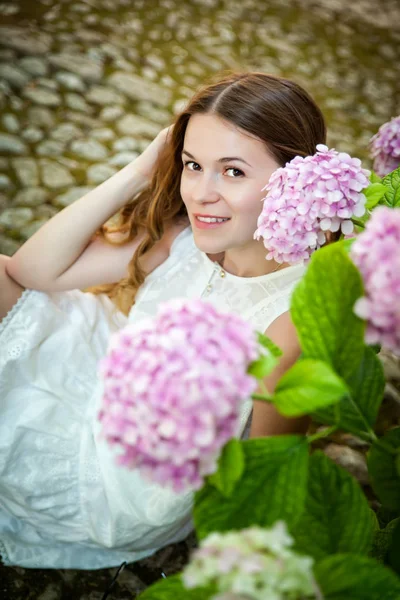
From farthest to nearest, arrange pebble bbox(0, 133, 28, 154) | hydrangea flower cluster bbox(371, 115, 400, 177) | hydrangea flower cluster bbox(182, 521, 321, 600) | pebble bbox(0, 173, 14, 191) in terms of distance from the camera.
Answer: pebble bbox(0, 133, 28, 154), pebble bbox(0, 173, 14, 191), hydrangea flower cluster bbox(371, 115, 400, 177), hydrangea flower cluster bbox(182, 521, 321, 600)

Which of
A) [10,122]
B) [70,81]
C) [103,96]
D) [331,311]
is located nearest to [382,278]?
[331,311]

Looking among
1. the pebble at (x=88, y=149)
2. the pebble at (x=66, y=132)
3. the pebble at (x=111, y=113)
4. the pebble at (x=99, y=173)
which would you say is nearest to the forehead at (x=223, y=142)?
the pebble at (x=99, y=173)

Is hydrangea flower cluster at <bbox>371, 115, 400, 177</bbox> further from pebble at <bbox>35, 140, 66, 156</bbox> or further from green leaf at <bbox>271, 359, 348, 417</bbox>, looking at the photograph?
pebble at <bbox>35, 140, 66, 156</bbox>

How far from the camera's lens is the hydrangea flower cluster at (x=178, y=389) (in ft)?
1.67

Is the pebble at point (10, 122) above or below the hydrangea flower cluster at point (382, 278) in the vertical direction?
below

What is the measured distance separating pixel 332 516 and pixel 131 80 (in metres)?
3.10

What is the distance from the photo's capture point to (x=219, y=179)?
1.37m

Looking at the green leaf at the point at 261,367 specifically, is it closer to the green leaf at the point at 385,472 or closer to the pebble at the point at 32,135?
the green leaf at the point at 385,472

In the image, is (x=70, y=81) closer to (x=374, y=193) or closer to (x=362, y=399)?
(x=374, y=193)

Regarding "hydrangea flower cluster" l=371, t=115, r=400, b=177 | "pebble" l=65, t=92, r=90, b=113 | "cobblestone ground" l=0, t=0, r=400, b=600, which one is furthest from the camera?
"pebble" l=65, t=92, r=90, b=113

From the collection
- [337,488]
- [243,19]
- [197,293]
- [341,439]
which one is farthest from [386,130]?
[243,19]

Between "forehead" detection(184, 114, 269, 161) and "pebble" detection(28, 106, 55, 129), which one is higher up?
"forehead" detection(184, 114, 269, 161)

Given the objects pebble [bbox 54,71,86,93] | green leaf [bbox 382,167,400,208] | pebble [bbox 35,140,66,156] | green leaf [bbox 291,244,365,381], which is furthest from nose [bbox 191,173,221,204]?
pebble [bbox 54,71,86,93]

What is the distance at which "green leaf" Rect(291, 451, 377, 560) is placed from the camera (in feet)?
2.13
